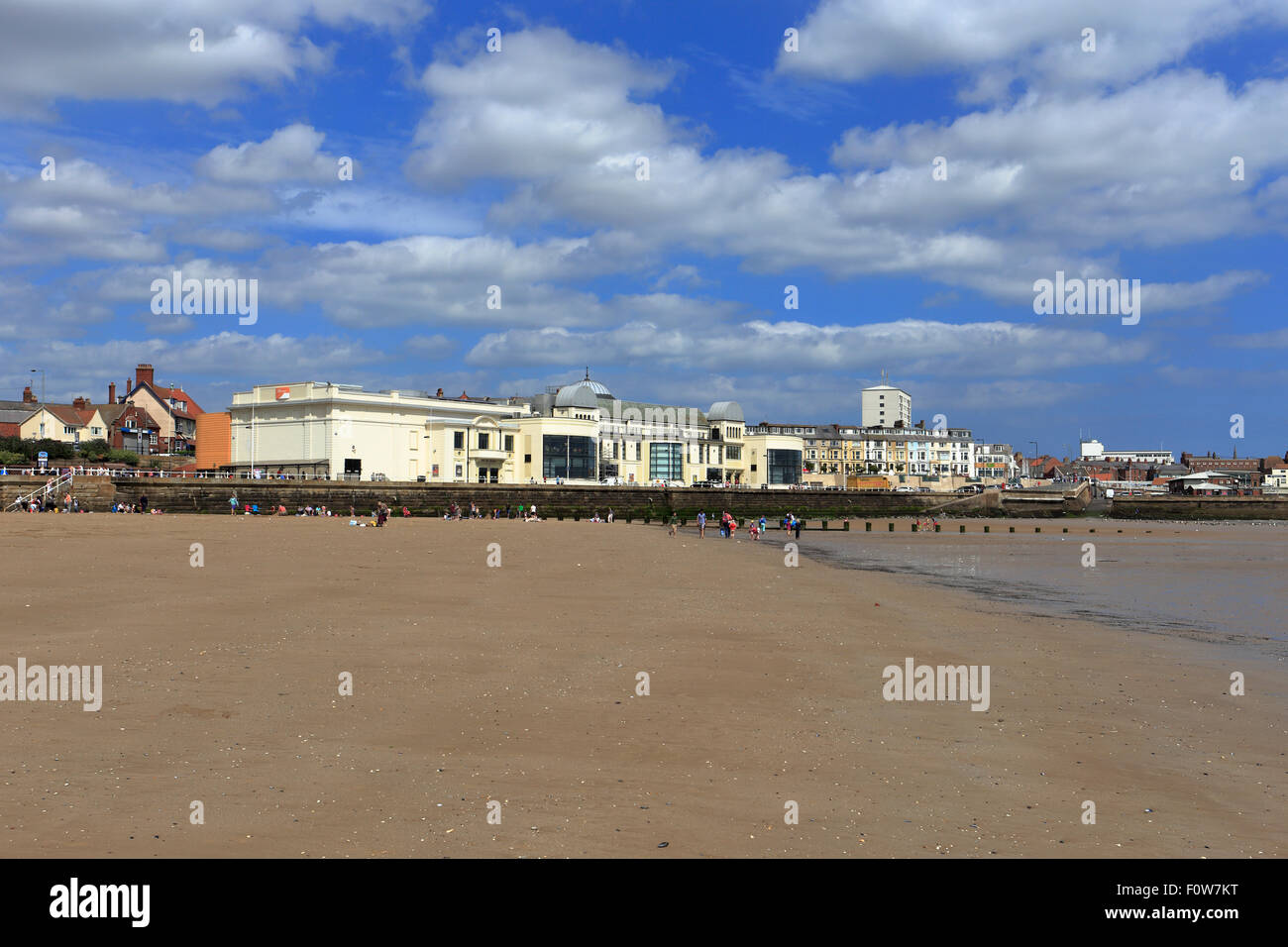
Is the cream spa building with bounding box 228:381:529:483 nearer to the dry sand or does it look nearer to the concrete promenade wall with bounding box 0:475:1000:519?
the concrete promenade wall with bounding box 0:475:1000:519

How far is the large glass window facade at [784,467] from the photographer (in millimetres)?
113938

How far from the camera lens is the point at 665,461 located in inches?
4117

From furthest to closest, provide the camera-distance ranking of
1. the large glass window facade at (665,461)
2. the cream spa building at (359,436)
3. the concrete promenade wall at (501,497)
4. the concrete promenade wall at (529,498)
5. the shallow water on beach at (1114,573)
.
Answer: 1. the large glass window facade at (665,461)
2. the cream spa building at (359,436)
3. the concrete promenade wall at (529,498)
4. the concrete promenade wall at (501,497)
5. the shallow water on beach at (1114,573)

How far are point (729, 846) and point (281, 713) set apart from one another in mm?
5102

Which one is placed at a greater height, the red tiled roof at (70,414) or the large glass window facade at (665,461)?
the red tiled roof at (70,414)

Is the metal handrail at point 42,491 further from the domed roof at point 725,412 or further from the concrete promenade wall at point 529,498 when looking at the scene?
the domed roof at point 725,412

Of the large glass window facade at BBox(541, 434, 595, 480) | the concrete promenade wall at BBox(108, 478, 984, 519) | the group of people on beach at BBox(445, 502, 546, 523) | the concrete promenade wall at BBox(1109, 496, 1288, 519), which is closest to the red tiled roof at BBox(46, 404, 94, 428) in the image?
the concrete promenade wall at BBox(108, 478, 984, 519)

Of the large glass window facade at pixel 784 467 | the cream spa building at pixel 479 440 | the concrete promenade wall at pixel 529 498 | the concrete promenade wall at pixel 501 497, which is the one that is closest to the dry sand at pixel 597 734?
the concrete promenade wall at pixel 501 497

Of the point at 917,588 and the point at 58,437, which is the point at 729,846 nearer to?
the point at 917,588

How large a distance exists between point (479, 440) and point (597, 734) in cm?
7747

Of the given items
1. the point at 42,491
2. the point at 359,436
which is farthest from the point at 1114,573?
the point at 359,436

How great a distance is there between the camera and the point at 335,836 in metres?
5.95

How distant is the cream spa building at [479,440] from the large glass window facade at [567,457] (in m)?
0.10
